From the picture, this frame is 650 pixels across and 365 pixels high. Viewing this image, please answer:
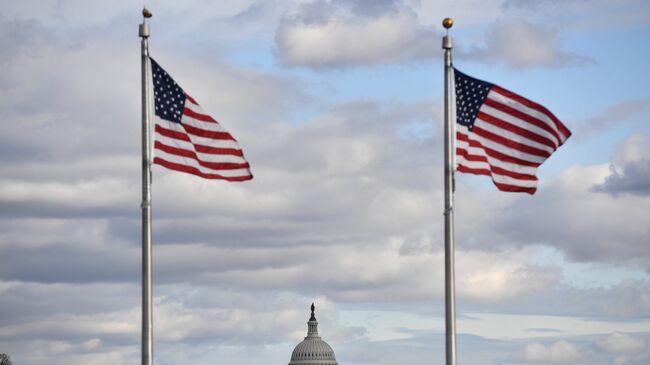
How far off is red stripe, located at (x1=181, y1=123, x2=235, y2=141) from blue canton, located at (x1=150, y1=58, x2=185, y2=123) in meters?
0.45

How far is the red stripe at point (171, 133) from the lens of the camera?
66625 mm

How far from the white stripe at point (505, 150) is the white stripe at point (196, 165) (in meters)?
8.53

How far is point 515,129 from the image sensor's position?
222 ft

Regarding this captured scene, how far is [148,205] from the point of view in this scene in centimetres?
6681

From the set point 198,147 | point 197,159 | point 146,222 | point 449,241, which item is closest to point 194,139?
point 198,147

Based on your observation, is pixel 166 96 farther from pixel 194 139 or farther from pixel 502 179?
pixel 502 179

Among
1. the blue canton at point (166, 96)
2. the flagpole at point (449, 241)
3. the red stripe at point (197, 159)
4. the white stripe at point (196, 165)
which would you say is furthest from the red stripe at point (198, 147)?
the flagpole at point (449, 241)

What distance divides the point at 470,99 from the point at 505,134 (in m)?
1.82

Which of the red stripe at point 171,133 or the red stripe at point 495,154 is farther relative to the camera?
the red stripe at point 495,154

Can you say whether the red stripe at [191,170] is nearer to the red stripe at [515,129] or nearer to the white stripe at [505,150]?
the white stripe at [505,150]

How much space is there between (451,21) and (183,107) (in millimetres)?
10272

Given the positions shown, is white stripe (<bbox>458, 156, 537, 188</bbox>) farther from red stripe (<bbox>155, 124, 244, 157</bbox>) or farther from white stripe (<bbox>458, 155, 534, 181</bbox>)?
red stripe (<bbox>155, 124, 244, 157</bbox>)

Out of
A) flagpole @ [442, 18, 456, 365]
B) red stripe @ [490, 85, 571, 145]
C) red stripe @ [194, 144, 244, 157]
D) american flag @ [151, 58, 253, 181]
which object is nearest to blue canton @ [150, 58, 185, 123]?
american flag @ [151, 58, 253, 181]

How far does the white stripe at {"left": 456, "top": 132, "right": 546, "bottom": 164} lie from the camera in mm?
67562
